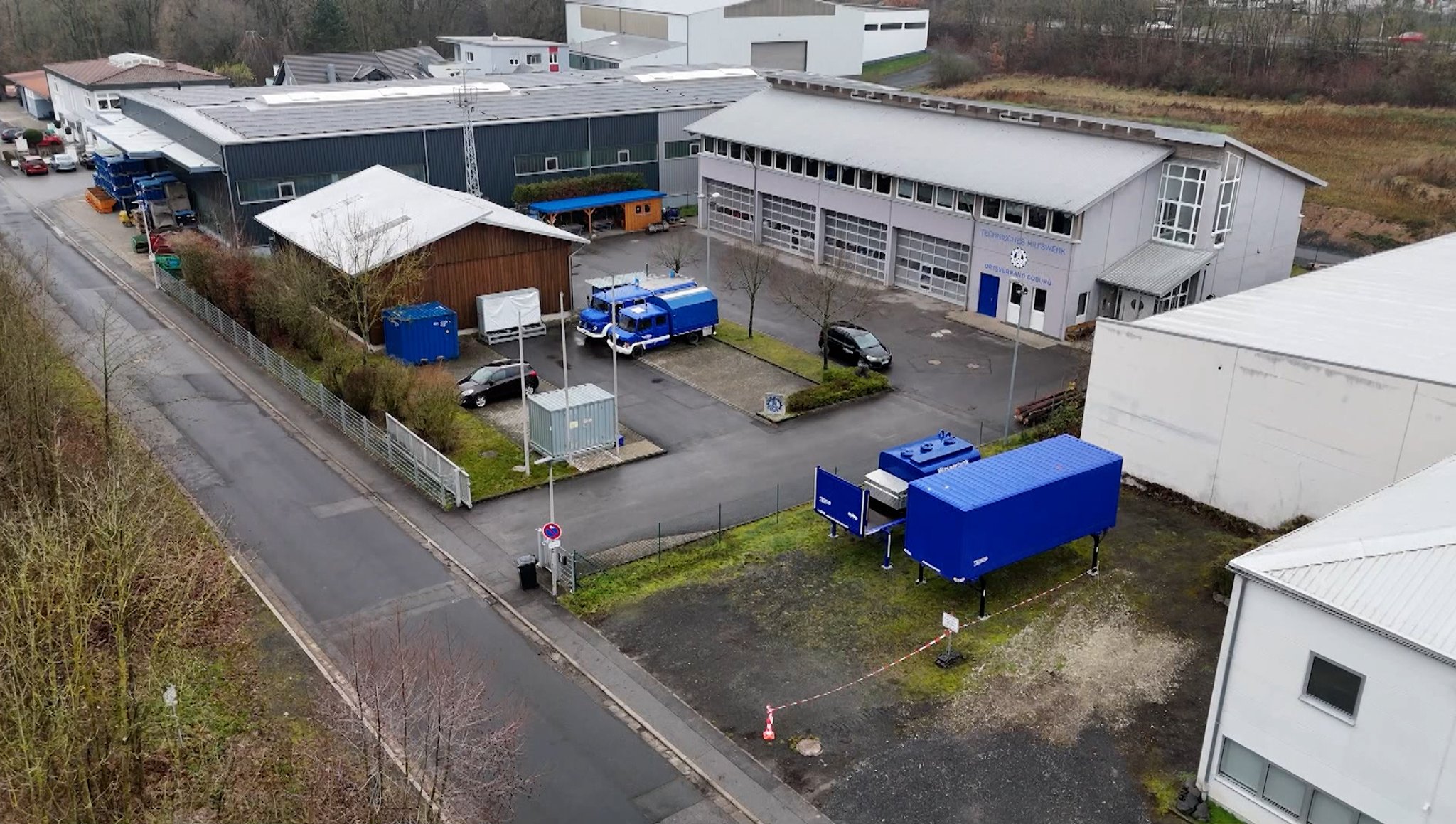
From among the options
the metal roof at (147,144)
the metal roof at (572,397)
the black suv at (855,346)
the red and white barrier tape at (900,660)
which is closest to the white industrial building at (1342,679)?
the red and white barrier tape at (900,660)

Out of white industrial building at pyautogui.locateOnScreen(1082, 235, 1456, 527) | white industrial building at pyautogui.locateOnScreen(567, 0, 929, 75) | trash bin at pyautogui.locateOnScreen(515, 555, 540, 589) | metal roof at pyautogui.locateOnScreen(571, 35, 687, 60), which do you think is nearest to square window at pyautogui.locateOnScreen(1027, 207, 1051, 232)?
white industrial building at pyautogui.locateOnScreen(1082, 235, 1456, 527)

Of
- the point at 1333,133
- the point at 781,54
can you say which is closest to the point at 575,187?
the point at 781,54

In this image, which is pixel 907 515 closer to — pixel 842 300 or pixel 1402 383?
pixel 1402 383

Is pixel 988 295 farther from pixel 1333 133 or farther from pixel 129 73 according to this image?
pixel 129 73

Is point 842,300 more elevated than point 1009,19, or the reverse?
point 1009,19

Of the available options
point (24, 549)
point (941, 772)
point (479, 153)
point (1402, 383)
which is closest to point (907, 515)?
point (941, 772)

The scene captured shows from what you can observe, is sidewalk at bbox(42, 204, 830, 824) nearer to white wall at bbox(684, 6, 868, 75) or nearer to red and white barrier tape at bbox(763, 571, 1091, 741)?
red and white barrier tape at bbox(763, 571, 1091, 741)
